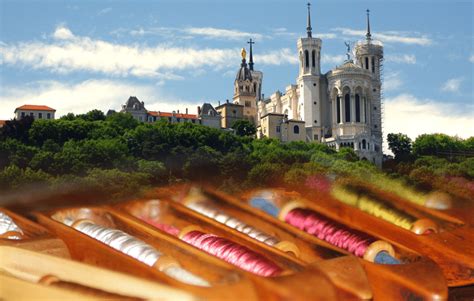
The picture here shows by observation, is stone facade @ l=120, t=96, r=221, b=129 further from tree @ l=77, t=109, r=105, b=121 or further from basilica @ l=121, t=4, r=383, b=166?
tree @ l=77, t=109, r=105, b=121

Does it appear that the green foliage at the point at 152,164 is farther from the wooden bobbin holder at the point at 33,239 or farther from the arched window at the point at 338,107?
the arched window at the point at 338,107

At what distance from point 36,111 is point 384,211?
132 ft

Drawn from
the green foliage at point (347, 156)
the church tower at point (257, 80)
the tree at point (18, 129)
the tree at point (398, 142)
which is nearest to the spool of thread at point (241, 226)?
the tree at point (18, 129)

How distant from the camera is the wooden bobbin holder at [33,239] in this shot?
9836 millimetres

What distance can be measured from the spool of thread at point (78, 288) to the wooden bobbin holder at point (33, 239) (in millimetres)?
1066

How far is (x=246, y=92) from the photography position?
7094cm

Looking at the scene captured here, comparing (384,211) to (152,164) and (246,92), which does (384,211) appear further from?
(246,92)

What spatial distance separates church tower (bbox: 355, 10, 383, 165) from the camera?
57125mm

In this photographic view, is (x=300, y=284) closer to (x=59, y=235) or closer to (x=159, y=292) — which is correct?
(x=159, y=292)

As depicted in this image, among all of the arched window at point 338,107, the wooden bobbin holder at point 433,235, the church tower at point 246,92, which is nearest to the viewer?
the wooden bobbin holder at point 433,235

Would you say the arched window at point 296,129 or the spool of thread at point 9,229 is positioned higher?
the arched window at point 296,129

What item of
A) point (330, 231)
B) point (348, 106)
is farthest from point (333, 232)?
point (348, 106)

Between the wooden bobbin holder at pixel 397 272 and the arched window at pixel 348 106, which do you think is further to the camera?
the arched window at pixel 348 106

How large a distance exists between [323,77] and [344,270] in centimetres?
4796
